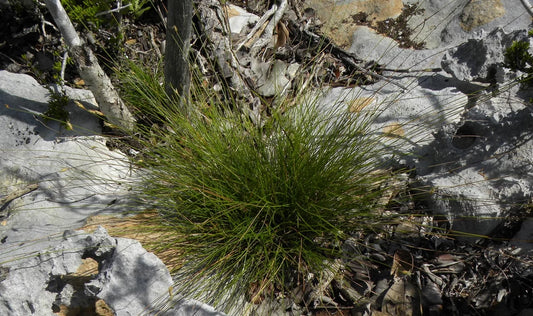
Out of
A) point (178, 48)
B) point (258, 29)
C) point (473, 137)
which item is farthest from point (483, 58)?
point (178, 48)

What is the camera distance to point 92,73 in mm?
2641

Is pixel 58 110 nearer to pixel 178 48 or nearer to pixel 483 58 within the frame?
pixel 178 48

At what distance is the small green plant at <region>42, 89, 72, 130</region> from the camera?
2865 millimetres

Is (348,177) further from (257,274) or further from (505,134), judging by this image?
(505,134)

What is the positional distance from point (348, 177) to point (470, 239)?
861 mm

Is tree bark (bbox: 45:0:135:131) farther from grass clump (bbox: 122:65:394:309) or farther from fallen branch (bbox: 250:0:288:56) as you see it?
fallen branch (bbox: 250:0:288:56)

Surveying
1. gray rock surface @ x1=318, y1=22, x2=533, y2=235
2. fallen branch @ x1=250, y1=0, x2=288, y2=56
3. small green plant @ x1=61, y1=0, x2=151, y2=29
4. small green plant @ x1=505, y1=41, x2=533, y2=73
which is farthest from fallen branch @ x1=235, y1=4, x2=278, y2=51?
small green plant @ x1=505, y1=41, x2=533, y2=73

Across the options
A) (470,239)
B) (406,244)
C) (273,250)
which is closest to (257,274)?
(273,250)

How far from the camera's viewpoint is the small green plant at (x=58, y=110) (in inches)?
113

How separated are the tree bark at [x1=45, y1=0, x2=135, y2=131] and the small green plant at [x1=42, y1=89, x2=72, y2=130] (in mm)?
304

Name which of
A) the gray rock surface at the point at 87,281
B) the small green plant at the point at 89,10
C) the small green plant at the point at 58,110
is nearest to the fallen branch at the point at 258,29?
the small green plant at the point at 89,10

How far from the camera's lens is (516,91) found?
2.71m

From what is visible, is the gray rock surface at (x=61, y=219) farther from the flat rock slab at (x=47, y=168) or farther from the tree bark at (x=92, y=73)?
the tree bark at (x=92, y=73)

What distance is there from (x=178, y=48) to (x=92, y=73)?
612mm
